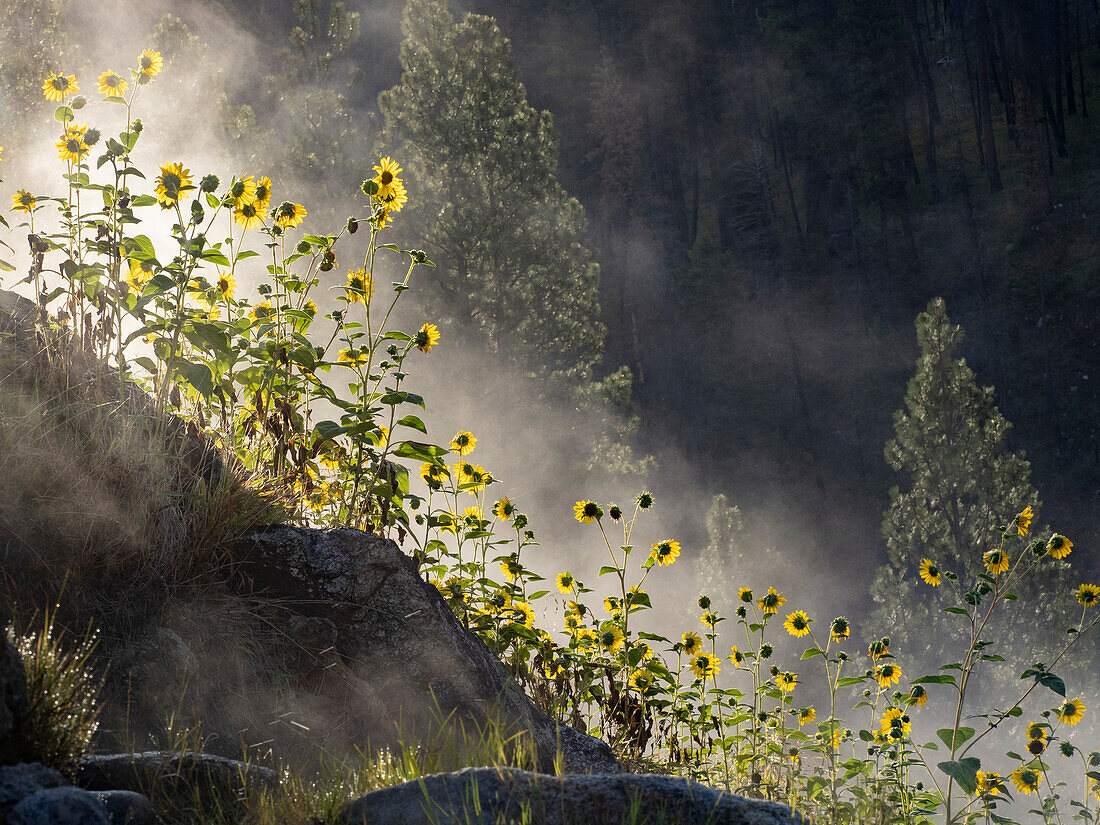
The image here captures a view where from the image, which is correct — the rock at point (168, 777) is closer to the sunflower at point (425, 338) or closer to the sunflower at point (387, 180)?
the sunflower at point (425, 338)

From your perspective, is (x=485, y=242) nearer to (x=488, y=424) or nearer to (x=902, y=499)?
(x=488, y=424)

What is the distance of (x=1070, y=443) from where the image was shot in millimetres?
23578

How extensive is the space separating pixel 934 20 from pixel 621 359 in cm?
1830

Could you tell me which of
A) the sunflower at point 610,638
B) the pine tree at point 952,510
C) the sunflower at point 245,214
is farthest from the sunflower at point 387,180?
the pine tree at point 952,510

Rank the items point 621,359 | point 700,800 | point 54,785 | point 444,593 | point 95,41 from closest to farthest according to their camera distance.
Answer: point 54,785
point 700,800
point 444,593
point 95,41
point 621,359

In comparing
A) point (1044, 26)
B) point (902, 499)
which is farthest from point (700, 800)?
point (1044, 26)

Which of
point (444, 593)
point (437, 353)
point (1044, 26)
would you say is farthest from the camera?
point (1044, 26)

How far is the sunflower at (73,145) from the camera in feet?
8.00

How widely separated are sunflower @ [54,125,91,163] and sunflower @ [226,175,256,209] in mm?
434

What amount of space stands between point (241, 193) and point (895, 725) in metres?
2.64

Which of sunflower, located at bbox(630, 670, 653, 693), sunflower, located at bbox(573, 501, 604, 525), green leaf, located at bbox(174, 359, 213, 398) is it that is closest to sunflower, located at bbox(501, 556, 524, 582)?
sunflower, located at bbox(573, 501, 604, 525)

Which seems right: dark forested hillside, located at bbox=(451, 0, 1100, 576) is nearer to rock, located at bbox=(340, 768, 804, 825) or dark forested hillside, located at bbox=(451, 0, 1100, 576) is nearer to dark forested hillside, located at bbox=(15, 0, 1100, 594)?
dark forested hillside, located at bbox=(15, 0, 1100, 594)

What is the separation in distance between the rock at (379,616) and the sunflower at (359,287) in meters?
0.85

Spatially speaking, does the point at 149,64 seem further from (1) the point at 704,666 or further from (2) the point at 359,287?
(1) the point at 704,666
